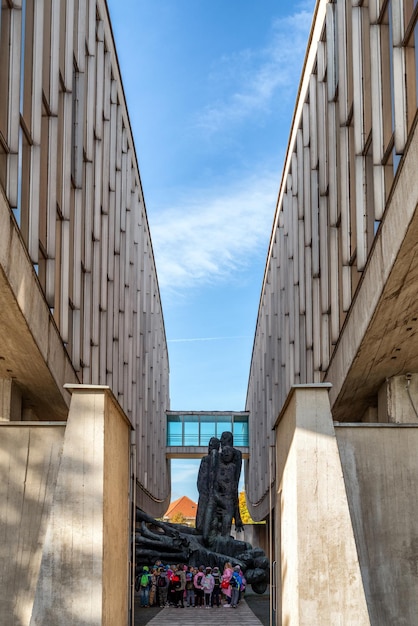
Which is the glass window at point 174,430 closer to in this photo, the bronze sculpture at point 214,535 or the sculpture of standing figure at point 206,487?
the bronze sculpture at point 214,535

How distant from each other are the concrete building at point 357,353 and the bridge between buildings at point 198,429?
42790 millimetres

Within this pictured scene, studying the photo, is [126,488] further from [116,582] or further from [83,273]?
[83,273]

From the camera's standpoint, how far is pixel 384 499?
16.6m

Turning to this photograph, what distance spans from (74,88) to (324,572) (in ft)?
55.1

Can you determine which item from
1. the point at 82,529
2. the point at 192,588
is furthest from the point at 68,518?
the point at 192,588

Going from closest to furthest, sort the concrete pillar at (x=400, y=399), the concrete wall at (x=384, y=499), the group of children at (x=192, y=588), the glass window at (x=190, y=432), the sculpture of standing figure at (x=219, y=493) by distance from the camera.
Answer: the concrete wall at (x=384, y=499) → the concrete pillar at (x=400, y=399) → the group of children at (x=192, y=588) → the sculpture of standing figure at (x=219, y=493) → the glass window at (x=190, y=432)

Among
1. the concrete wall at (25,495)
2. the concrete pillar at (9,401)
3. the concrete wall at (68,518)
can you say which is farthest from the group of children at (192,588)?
the concrete wall at (25,495)

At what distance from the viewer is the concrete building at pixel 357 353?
14633 mm

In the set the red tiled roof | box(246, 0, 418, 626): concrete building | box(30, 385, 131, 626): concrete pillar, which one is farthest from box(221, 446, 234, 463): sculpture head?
the red tiled roof

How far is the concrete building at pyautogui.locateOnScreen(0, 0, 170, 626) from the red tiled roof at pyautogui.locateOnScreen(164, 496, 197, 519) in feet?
426

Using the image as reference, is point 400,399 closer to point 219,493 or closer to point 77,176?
point 77,176

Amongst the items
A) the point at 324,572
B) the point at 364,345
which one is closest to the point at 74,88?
the point at 364,345

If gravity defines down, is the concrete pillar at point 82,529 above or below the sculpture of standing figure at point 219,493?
below

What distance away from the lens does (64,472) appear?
14805mm
